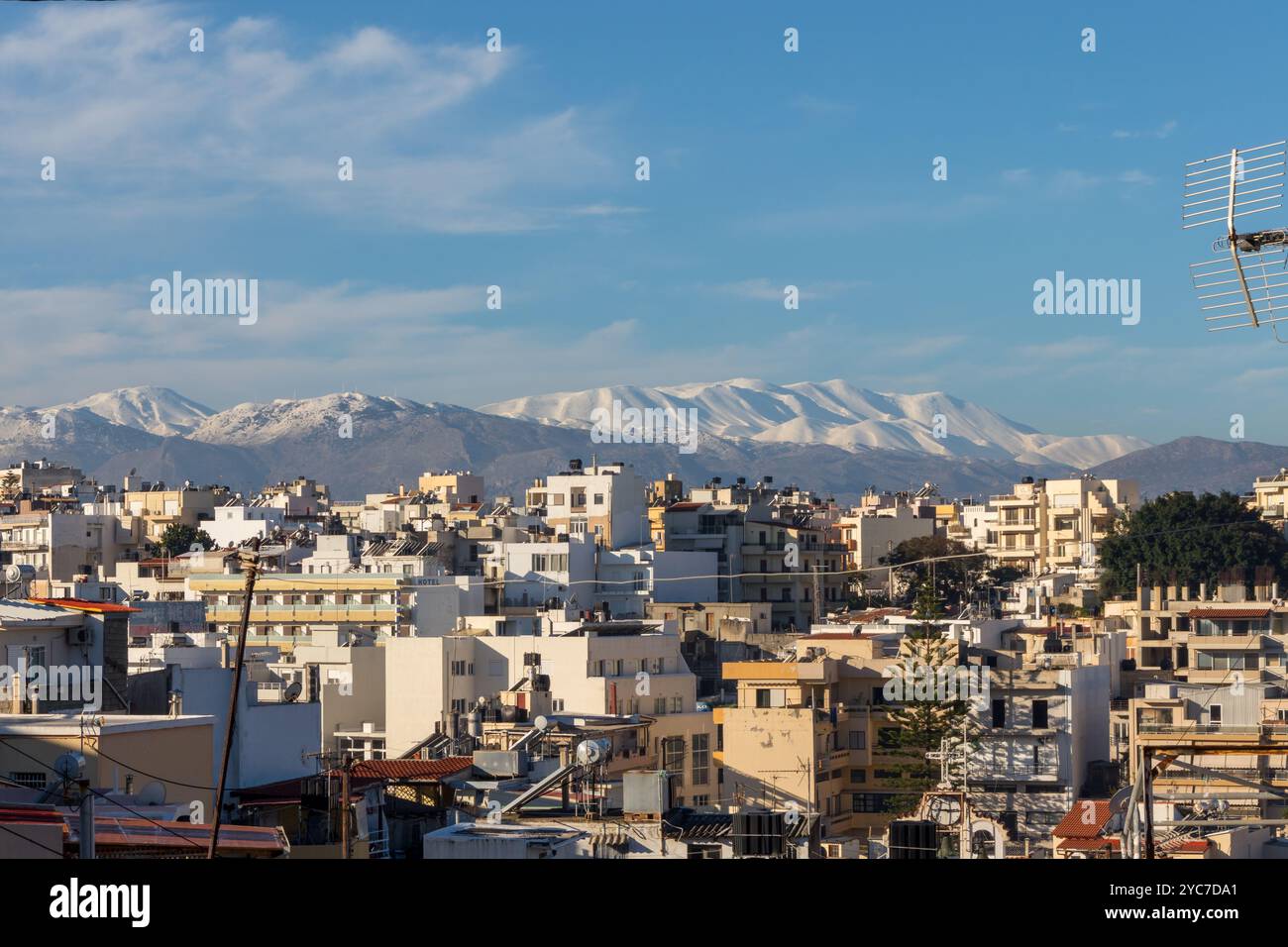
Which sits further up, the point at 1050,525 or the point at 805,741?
the point at 1050,525

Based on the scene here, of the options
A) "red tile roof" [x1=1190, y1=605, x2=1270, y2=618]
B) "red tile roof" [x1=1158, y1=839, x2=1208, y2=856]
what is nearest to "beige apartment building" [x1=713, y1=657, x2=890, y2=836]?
"red tile roof" [x1=1190, y1=605, x2=1270, y2=618]

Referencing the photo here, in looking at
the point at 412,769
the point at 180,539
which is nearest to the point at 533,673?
the point at 412,769

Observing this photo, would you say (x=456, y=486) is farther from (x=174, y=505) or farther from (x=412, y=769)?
(x=412, y=769)

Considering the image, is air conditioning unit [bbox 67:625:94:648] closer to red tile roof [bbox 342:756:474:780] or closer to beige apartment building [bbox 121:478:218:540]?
red tile roof [bbox 342:756:474:780]

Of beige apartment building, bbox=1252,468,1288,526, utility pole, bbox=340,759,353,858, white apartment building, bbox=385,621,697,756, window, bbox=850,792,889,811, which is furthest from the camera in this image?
beige apartment building, bbox=1252,468,1288,526

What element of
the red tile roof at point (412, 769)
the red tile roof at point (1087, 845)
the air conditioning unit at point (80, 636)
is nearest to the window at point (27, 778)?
the air conditioning unit at point (80, 636)
